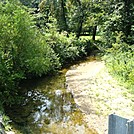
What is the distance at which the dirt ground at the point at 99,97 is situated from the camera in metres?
10.7

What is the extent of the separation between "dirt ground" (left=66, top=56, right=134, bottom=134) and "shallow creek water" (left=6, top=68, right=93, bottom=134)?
38 cm

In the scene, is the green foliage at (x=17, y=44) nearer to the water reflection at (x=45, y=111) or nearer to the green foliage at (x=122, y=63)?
the water reflection at (x=45, y=111)

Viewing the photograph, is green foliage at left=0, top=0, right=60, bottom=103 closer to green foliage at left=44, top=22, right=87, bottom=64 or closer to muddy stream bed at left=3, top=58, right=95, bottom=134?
muddy stream bed at left=3, top=58, right=95, bottom=134

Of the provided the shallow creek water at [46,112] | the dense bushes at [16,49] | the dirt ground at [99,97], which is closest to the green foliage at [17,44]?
the dense bushes at [16,49]

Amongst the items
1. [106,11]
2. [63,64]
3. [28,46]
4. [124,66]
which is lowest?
[63,64]

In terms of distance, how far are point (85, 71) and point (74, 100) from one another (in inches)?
268

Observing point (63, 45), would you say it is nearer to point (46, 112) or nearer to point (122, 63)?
point (122, 63)

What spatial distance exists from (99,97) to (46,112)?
2.90 meters

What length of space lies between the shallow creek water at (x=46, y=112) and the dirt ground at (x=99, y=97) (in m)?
0.38

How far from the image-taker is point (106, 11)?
2419cm

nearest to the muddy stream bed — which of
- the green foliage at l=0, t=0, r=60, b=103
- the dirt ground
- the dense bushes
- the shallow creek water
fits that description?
the shallow creek water

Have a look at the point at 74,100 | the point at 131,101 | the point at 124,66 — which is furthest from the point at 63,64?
the point at 131,101

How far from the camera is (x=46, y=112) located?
11.8 meters

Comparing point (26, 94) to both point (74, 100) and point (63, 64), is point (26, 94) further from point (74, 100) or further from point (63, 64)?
point (63, 64)
